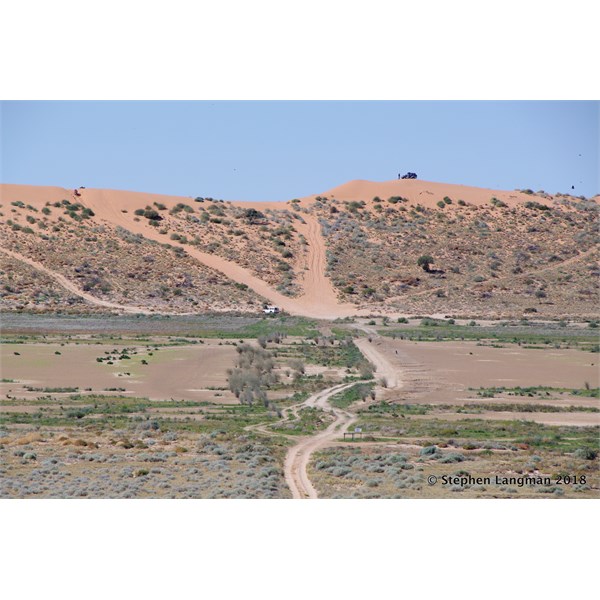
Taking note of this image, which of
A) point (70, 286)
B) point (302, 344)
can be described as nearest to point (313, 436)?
point (302, 344)

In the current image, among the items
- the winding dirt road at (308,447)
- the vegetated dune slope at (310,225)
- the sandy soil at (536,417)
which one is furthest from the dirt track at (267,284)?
the sandy soil at (536,417)

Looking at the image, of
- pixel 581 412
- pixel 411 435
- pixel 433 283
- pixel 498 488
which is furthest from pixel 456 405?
pixel 433 283

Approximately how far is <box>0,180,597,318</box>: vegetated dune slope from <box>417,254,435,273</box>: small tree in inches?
46.6

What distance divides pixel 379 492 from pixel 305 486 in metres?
1.73

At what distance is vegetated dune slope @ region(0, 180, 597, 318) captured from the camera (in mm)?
85938

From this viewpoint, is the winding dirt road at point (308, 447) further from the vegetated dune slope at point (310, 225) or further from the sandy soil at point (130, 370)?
the vegetated dune slope at point (310, 225)

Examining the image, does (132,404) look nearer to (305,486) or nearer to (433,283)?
(305,486)

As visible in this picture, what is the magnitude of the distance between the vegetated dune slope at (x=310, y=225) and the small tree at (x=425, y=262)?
3.88ft

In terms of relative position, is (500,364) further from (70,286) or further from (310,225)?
(310,225)

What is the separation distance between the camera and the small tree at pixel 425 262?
9138 centimetres

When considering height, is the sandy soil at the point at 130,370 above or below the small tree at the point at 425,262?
below

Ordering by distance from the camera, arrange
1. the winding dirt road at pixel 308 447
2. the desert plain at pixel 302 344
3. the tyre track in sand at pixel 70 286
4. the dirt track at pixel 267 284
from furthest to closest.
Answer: the dirt track at pixel 267 284 < the tyre track in sand at pixel 70 286 < the desert plain at pixel 302 344 < the winding dirt road at pixel 308 447

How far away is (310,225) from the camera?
105 metres

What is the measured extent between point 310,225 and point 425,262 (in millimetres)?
16842
